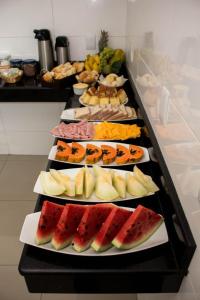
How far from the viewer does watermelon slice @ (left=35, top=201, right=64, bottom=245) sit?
0.73 meters

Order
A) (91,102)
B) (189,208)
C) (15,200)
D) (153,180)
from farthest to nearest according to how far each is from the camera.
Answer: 1. (15,200)
2. (91,102)
3. (153,180)
4. (189,208)

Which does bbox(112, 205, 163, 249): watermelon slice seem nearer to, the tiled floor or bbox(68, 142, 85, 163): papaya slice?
bbox(68, 142, 85, 163): papaya slice

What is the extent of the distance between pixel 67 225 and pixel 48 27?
2072 mm

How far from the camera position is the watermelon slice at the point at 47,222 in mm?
728

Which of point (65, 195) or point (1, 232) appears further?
point (1, 232)

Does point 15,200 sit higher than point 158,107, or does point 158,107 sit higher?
point 158,107

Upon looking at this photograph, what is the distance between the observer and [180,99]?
2.64 feet

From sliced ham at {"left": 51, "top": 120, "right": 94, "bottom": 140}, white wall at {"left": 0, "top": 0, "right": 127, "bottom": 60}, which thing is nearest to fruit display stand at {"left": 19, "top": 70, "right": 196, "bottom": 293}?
sliced ham at {"left": 51, "top": 120, "right": 94, "bottom": 140}

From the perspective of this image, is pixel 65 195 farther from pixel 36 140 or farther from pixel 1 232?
pixel 36 140

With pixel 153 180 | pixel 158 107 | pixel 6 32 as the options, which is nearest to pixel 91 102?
pixel 158 107

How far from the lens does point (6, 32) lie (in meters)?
2.28

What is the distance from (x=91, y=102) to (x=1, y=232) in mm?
1122

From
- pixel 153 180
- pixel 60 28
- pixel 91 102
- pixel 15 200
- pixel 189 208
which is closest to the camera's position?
pixel 189 208

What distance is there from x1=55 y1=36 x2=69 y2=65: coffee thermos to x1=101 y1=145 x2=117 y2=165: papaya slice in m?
1.44
